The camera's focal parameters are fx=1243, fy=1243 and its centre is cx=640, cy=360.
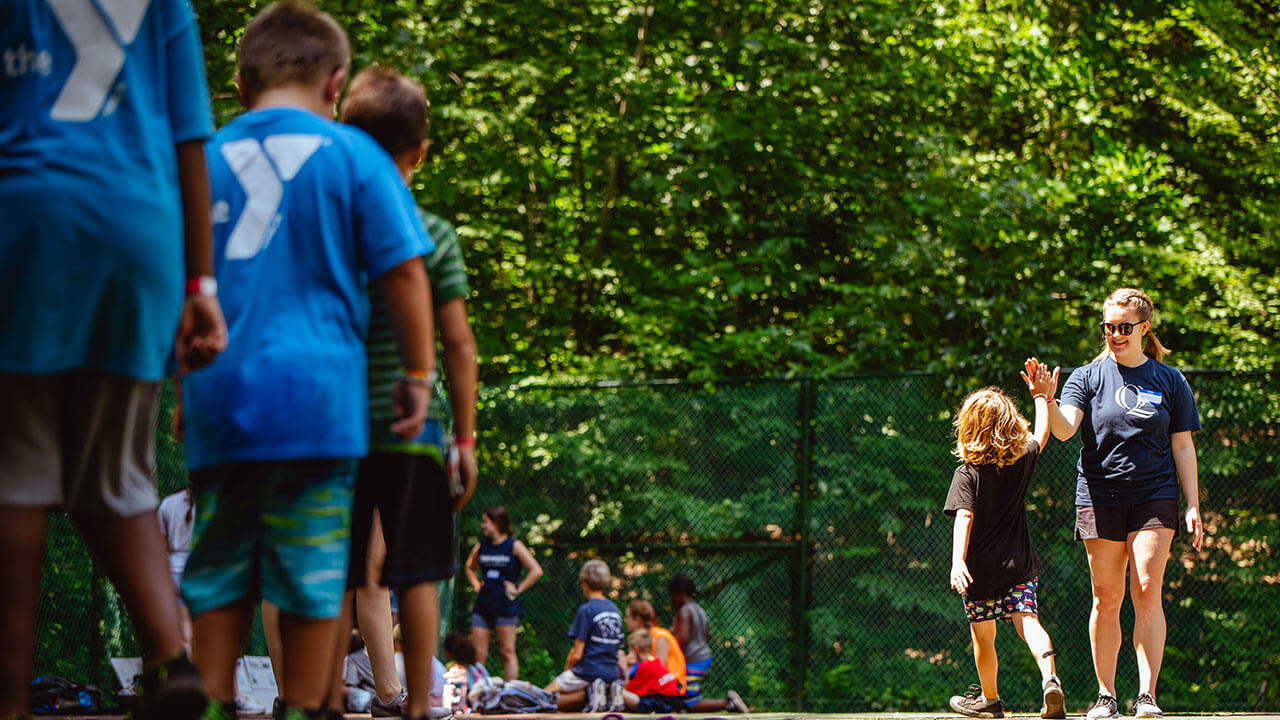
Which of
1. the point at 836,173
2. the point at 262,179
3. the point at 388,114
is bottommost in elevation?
the point at 262,179

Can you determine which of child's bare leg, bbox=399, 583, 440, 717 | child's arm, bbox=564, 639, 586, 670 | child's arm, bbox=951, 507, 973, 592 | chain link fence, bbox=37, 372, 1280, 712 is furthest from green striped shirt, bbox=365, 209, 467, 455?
chain link fence, bbox=37, 372, 1280, 712

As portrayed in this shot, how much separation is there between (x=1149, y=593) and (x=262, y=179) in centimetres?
473

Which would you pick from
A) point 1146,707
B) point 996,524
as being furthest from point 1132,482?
point 1146,707

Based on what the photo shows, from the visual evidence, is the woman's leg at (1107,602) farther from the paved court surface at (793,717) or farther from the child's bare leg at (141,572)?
the child's bare leg at (141,572)

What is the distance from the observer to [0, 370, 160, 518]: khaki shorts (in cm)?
230

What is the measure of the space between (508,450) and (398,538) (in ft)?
25.1

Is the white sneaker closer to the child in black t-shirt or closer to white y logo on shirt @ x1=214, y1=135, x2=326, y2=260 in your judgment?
the child in black t-shirt

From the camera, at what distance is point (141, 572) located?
2545mm

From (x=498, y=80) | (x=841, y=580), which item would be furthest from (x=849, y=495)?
(x=498, y=80)

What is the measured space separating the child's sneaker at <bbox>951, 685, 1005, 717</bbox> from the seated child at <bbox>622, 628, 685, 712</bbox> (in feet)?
8.36

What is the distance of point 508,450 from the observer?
35.1 feet

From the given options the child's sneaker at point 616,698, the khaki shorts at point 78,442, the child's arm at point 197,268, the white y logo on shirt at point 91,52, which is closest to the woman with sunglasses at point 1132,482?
the child's sneaker at point 616,698

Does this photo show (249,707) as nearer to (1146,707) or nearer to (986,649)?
(986,649)

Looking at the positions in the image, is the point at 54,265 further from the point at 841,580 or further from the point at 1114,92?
the point at 1114,92
